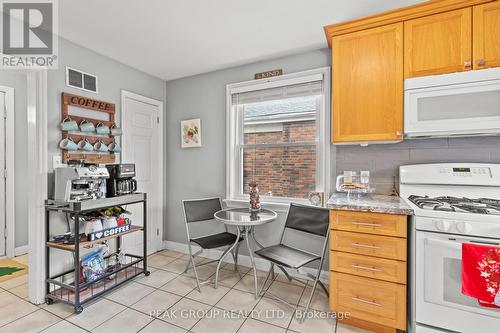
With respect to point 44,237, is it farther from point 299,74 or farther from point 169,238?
point 299,74

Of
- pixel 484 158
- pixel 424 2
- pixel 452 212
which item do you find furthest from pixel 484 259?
pixel 424 2

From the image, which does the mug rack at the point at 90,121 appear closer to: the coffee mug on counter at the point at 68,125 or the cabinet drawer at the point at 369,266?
the coffee mug on counter at the point at 68,125

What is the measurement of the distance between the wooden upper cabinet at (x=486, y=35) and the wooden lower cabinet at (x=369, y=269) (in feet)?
4.21

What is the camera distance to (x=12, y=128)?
10.6 feet

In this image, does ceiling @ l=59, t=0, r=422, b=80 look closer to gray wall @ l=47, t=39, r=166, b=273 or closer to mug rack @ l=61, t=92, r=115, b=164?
gray wall @ l=47, t=39, r=166, b=273

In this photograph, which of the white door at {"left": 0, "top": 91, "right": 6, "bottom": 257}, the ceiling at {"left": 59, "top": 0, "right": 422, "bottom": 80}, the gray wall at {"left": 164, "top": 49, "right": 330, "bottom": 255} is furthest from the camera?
the white door at {"left": 0, "top": 91, "right": 6, "bottom": 257}

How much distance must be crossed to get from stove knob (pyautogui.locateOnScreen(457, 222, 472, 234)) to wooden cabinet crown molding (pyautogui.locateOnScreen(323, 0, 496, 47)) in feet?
5.16

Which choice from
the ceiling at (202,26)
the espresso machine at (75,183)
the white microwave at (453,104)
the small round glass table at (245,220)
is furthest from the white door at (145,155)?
the white microwave at (453,104)

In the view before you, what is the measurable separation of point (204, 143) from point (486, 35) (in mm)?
2836

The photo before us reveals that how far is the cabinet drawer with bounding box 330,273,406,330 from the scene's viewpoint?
1.64m

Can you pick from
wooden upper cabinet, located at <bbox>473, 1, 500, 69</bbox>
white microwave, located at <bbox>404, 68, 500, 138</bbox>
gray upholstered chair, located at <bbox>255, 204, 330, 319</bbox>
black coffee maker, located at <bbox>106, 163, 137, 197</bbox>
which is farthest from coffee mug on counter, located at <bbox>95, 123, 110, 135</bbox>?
wooden upper cabinet, located at <bbox>473, 1, 500, 69</bbox>

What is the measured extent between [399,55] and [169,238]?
348 centimetres

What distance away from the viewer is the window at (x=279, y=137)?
2.57m

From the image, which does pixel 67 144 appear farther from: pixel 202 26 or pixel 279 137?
pixel 279 137
